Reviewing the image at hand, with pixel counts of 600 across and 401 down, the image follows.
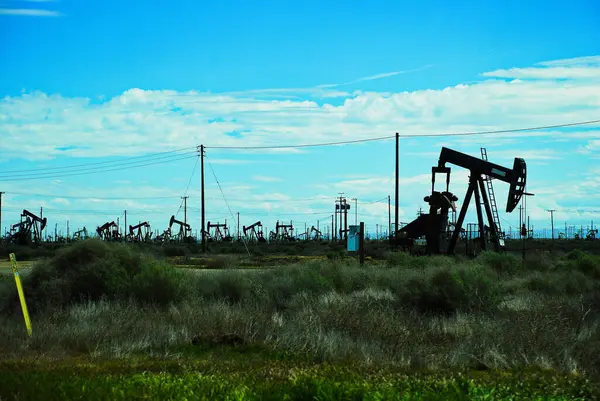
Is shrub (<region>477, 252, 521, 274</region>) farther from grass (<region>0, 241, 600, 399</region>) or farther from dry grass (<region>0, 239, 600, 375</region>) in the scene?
dry grass (<region>0, 239, 600, 375</region>)

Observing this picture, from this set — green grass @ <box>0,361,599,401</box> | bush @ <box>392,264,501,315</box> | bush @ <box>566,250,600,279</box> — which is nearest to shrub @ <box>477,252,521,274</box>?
bush @ <box>566,250,600,279</box>

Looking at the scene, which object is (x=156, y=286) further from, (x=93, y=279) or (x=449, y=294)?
(x=449, y=294)

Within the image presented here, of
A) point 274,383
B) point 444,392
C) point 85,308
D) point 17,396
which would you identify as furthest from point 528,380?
point 85,308

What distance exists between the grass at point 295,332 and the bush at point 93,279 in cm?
4

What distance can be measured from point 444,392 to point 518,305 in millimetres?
11071

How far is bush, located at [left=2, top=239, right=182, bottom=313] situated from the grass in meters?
0.04

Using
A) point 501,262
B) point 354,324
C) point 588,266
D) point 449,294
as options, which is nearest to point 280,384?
point 354,324

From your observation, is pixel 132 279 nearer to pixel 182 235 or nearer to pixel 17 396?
pixel 17 396

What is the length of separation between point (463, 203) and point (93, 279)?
21180 mm

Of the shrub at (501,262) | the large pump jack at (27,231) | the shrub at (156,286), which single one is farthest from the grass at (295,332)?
the large pump jack at (27,231)

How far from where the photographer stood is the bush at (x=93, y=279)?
20.6 metres

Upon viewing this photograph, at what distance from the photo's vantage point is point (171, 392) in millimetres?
9633

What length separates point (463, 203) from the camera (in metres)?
36.9

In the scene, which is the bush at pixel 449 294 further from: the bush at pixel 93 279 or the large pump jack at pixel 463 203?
the large pump jack at pixel 463 203
